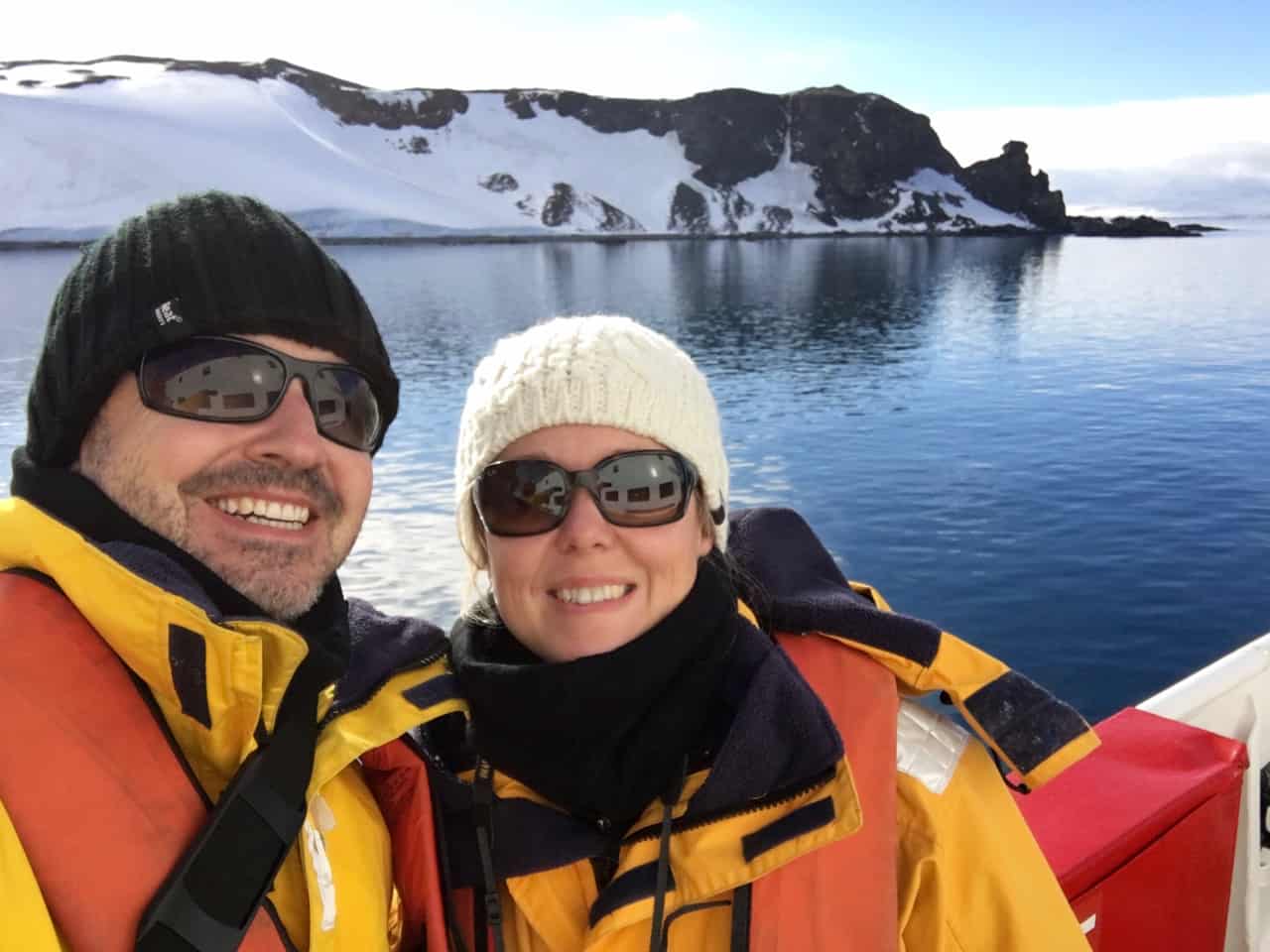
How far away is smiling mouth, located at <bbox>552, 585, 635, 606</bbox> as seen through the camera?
1.44m

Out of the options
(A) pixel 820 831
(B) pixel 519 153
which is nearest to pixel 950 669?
(A) pixel 820 831

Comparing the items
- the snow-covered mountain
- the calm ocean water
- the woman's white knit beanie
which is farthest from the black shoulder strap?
the snow-covered mountain

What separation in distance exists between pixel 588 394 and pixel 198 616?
618 millimetres

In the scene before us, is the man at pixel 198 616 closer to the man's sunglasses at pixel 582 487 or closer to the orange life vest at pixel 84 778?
the orange life vest at pixel 84 778

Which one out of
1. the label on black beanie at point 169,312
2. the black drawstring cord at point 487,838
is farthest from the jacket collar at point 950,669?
the label on black beanie at point 169,312

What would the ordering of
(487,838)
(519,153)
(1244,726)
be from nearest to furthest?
1. (487,838)
2. (1244,726)
3. (519,153)

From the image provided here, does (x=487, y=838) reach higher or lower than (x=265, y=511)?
lower

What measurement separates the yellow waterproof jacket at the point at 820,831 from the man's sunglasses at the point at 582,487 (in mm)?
251

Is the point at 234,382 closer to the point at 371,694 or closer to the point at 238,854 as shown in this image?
the point at 371,694

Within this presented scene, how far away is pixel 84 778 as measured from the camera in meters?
1.02

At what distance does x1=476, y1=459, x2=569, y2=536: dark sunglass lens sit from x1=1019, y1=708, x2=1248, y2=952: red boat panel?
1300 millimetres

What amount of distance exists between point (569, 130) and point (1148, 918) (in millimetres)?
105802

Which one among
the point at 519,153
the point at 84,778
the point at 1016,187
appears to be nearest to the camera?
the point at 84,778

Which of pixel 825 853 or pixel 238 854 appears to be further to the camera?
pixel 825 853
